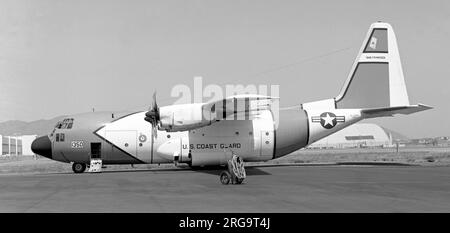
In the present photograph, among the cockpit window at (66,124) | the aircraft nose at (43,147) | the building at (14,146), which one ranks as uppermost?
the cockpit window at (66,124)

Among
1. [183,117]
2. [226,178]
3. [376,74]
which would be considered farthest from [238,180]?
[376,74]

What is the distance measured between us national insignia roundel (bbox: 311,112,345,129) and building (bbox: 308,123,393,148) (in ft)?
402

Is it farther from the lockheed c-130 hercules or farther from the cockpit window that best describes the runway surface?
the cockpit window

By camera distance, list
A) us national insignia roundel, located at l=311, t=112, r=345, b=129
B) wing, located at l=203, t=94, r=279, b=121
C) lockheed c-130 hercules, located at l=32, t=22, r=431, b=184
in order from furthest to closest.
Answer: us national insignia roundel, located at l=311, t=112, r=345, b=129, lockheed c-130 hercules, located at l=32, t=22, r=431, b=184, wing, located at l=203, t=94, r=279, b=121

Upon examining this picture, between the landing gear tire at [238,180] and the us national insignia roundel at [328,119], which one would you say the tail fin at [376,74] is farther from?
the landing gear tire at [238,180]

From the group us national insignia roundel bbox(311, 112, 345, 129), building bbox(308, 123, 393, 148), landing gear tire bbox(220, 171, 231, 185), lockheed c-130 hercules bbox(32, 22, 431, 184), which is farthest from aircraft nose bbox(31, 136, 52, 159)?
building bbox(308, 123, 393, 148)

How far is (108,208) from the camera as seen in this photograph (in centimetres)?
1138

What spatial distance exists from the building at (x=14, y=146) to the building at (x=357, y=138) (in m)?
95.0

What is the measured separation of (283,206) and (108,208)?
4.65 m

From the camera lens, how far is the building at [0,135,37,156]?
122m

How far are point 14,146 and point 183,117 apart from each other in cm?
12983

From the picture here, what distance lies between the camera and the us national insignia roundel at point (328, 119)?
93.0 feet

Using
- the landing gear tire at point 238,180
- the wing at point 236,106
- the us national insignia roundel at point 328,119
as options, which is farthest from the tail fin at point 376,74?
the landing gear tire at point 238,180
